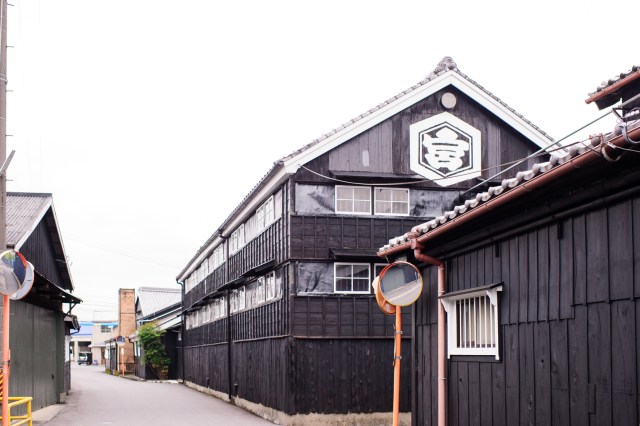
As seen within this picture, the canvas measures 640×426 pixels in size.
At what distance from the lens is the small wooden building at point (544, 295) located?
7785mm

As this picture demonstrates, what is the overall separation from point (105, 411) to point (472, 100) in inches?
602

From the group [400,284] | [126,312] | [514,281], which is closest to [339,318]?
[400,284]

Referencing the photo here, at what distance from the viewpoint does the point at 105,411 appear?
92.5 ft

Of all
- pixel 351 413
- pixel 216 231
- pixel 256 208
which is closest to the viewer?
pixel 351 413

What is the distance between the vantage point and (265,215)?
26.6m

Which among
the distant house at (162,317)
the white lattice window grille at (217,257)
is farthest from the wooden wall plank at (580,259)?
the distant house at (162,317)

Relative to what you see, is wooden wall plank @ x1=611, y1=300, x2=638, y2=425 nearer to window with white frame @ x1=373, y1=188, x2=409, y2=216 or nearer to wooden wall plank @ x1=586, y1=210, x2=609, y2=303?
wooden wall plank @ x1=586, y1=210, x2=609, y2=303

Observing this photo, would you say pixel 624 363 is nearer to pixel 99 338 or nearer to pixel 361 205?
pixel 361 205

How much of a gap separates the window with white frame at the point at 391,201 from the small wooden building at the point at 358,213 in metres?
0.03

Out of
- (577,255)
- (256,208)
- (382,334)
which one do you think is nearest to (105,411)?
(256,208)

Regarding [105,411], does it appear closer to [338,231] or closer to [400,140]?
[338,231]

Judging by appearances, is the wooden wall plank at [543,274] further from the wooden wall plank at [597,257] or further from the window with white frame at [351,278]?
the window with white frame at [351,278]

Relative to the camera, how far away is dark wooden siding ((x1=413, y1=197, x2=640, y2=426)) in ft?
25.6

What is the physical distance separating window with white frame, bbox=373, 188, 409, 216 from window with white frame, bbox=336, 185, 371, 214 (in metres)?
0.24
